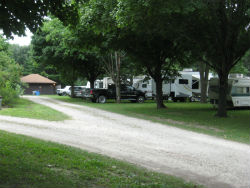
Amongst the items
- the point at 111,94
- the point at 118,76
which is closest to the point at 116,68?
the point at 118,76

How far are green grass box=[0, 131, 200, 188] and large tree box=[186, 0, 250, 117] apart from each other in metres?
10.1

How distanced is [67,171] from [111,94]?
2324 cm

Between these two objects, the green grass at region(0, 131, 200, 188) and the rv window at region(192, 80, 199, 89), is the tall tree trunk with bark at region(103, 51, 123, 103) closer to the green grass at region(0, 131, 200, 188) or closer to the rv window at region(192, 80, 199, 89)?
the rv window at region(192, 80, 199, 89)

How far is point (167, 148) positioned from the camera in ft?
26.8

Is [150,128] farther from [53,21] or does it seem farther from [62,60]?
[62,60]

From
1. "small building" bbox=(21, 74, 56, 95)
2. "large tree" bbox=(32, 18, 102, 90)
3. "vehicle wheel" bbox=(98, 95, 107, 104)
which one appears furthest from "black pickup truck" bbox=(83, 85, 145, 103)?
"small building" bbox=(21, 74, 56, 95)

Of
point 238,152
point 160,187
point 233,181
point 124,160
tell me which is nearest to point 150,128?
point 238,152

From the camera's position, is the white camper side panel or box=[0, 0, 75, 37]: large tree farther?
the white camper side panel

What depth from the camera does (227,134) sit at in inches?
434

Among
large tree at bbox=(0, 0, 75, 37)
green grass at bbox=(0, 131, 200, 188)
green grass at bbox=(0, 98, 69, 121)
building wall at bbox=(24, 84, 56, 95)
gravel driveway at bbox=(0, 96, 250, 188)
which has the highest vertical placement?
large tree at bbox=(0, 0, 75, 37)

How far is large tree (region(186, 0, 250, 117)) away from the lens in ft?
47.6

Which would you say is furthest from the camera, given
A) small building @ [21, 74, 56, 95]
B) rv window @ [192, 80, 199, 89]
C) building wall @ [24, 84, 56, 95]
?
building wall @ [24, 84, 56, 95]

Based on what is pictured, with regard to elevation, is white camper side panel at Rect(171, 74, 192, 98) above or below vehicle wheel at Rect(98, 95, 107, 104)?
above

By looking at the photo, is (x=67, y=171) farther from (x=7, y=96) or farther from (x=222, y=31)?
(x=7, y=96)
